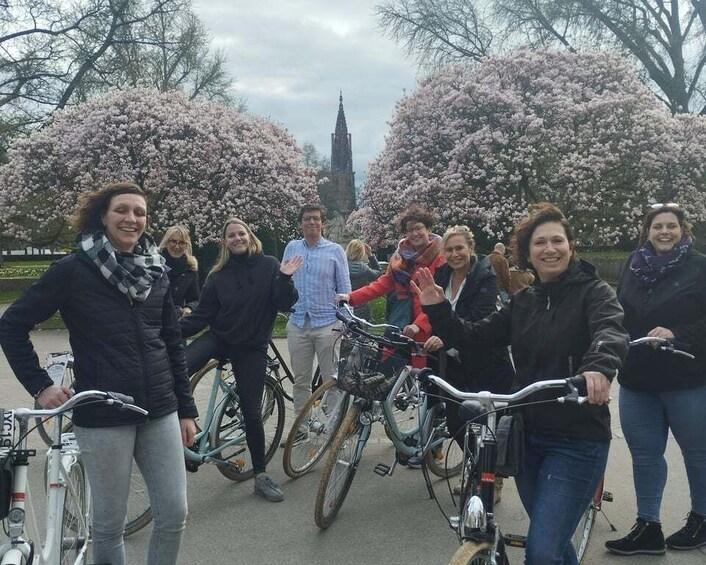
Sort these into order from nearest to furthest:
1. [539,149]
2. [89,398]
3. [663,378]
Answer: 1. [89,398]
2. [663,378]
3. [539,149]

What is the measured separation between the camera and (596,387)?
239 centimetres

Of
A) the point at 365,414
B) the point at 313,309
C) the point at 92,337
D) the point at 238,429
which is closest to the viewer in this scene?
the point at 92,337

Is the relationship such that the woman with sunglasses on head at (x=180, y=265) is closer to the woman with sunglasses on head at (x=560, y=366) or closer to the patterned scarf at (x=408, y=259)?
the patterned scarf at (x=408, y=259)

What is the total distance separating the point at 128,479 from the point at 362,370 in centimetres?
187

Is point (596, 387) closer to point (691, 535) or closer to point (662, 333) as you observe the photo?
point (662, 333)

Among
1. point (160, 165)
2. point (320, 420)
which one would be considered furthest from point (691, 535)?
point (160, 165)

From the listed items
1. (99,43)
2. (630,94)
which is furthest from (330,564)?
(99,43)

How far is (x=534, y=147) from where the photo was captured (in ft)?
55.7

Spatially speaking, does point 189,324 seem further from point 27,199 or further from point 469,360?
point 27,199

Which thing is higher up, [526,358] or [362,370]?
[526,358]

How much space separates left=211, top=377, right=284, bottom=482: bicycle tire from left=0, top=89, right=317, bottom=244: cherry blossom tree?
12.5 m

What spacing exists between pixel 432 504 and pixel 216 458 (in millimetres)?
1565

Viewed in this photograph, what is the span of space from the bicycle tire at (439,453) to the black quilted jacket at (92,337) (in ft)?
8.07

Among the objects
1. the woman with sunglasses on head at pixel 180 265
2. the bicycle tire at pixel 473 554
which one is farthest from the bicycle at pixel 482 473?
the woman with sunglasses on head at pixel 180 265
